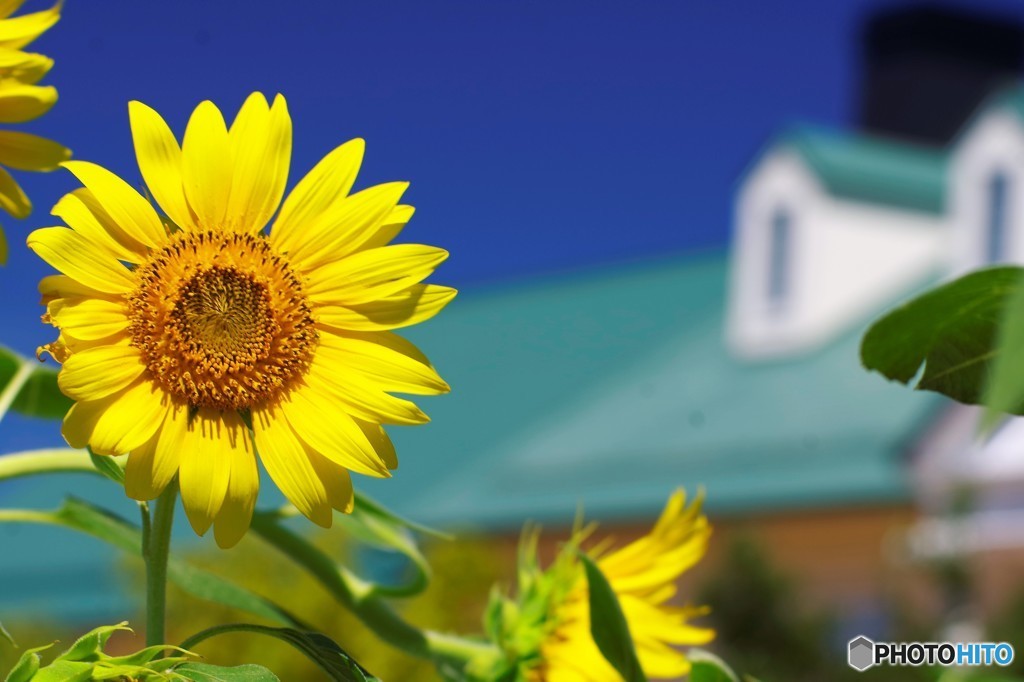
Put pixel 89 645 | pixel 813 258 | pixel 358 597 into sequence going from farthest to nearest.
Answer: pixel 813 258
pixel 358 597
pixel 89 645

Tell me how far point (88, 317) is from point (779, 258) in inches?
462

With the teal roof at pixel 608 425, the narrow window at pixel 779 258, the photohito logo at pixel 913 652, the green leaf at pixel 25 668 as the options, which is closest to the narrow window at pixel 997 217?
the teal roof at pixel 608 425

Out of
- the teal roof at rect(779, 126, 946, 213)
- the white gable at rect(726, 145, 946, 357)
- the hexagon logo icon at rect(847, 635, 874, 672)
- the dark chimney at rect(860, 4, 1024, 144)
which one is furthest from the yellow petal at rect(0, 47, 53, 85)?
the dark chimney at rect(860, 4, 1024, 144)

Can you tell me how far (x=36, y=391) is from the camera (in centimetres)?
43

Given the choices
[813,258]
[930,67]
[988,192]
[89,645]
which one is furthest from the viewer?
[930,67]

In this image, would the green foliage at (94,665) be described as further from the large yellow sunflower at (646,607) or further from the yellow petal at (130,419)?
the large yellow sunflower at (646,607)

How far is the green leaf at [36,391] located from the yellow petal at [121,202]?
3.9 inches

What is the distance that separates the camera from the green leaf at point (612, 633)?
1.10 ft

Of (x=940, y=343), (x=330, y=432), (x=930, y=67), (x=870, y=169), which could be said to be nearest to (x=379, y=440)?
(x=330, y=432)

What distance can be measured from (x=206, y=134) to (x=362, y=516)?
0.40ft

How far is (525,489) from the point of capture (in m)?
12.3

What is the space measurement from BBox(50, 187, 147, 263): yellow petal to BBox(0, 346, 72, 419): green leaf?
0.32ft

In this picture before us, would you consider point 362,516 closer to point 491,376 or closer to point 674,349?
point 674,349

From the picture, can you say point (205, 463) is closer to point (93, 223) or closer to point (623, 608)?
point (93, 223)
